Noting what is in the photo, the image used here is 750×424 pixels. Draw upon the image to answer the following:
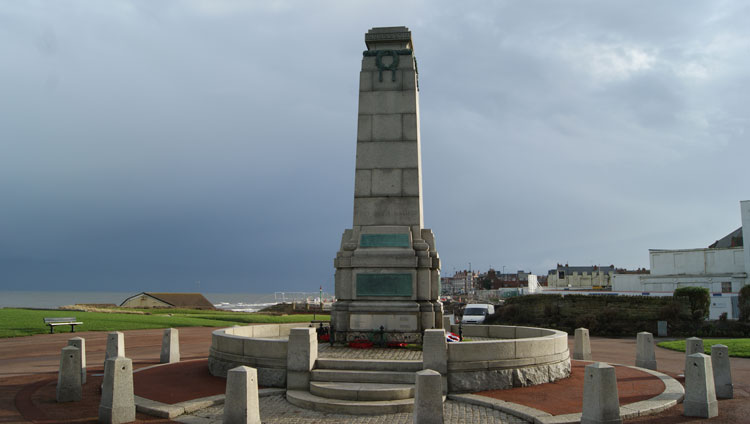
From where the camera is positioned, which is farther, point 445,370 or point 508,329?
point 508,329

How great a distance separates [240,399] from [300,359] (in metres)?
3.05

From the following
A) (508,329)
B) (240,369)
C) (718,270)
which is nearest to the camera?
(240,369)

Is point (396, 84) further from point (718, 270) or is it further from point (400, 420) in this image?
point (718, 270)

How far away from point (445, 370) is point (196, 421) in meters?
4.71

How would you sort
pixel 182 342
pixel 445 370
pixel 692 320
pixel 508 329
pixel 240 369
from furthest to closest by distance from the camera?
1. pixel 692 320
2. pixel 182 342
3. pixel 508 329
4. pixel 445 370
5. pixel 240 369

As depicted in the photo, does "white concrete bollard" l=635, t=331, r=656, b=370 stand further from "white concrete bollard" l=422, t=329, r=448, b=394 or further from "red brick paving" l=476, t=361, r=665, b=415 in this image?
"white concrete bollard" l=422, t=329, r=448, b=394

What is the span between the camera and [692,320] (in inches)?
1300

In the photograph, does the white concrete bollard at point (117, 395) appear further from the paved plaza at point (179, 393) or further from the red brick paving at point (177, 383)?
the red brick paving at point (177, 383)

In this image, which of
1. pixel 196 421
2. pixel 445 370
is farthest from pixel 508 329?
pixel 196 421

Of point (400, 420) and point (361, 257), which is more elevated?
point (361, 257)

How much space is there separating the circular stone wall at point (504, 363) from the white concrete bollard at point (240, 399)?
430 centimetres

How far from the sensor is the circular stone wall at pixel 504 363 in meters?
11.0

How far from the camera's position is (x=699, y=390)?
931 cm

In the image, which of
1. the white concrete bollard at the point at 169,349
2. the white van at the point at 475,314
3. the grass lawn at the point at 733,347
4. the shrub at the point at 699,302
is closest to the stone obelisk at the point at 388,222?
the white concrete bollard at the point at 169,349
